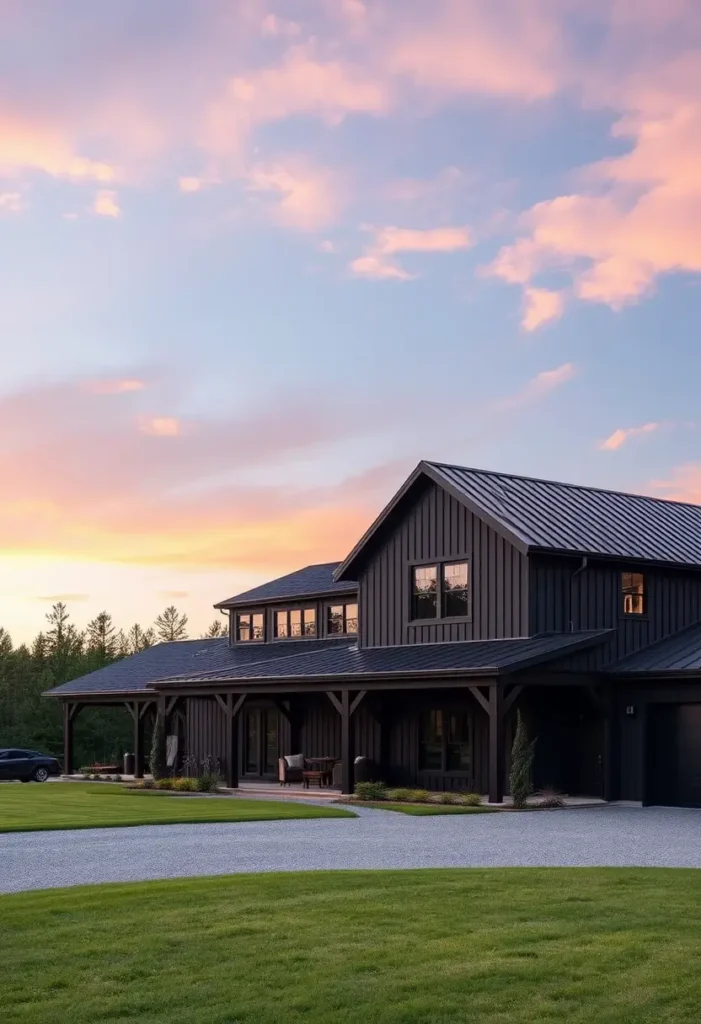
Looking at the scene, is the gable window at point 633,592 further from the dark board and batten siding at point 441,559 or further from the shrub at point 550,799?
the shrub at point 550,799

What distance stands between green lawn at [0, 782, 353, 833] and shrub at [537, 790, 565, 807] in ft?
13.9

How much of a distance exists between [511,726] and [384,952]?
19.7m

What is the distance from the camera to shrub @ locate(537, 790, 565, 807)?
2578 centimetres

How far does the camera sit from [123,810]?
2500 centimetres

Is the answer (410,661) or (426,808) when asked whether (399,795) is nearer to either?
(426,808)

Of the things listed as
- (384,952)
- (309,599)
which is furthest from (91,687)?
(384,952)

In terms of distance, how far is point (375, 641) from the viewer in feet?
110

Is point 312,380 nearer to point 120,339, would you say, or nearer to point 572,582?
point 120,339

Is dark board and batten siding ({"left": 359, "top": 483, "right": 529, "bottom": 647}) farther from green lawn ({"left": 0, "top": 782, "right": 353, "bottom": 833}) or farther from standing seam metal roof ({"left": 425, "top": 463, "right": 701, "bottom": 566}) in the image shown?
green lawn ({"left": 0, "top": 782, "right": 353, "bottom": 833})

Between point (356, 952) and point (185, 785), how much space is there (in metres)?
23.8

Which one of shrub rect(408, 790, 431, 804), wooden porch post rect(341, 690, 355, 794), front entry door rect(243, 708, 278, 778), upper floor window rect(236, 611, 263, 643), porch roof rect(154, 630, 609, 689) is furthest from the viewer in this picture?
upper floor window rect(236, 611, 263, 643)

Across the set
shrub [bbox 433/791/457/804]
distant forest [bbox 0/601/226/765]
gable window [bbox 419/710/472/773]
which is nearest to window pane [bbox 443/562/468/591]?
gable window [bbox 419/710/472/773]

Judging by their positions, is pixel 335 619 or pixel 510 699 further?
pixel 335 619

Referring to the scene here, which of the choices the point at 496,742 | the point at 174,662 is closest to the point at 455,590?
the point at 496,742
